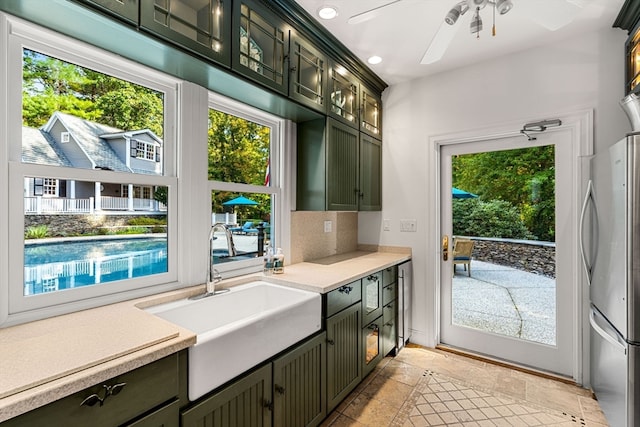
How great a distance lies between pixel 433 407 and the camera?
6.73ft

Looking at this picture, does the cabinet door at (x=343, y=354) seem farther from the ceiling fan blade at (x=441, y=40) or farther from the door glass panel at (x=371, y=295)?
the ceiling fan blade at (x=441, y=40)

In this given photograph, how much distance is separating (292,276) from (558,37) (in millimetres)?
2649

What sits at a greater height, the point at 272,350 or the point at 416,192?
the point at 416,192

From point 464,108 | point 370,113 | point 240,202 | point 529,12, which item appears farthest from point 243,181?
point 464,108

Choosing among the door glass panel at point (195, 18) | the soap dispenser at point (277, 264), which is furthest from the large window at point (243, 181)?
the door glass panel at point (195, 18)

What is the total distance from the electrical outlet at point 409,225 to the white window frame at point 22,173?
230 cm

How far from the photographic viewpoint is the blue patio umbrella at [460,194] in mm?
2834

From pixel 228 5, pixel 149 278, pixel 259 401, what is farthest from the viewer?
pixel 149 278

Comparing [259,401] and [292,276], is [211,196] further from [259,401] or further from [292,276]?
[259,401]

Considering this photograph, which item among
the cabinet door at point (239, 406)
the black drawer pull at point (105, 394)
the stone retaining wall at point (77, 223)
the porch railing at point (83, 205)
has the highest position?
the porch railing at point (83, 205)

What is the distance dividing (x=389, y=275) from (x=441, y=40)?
1.76 metres

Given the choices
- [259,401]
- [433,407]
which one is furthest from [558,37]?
[259,401]

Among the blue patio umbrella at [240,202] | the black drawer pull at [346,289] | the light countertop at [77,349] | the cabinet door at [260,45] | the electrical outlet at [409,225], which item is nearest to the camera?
the light countertop at [77,349]

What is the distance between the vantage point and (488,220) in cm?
275
